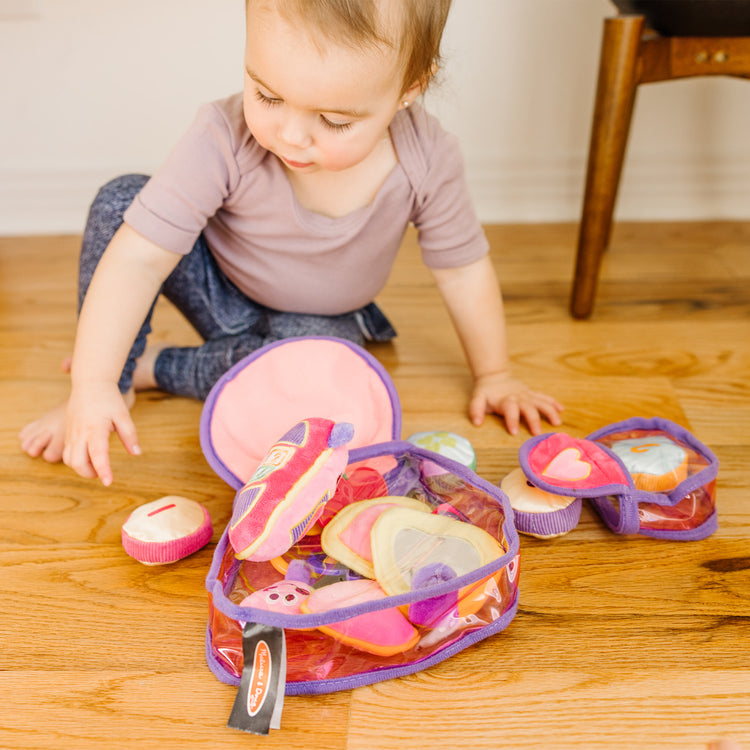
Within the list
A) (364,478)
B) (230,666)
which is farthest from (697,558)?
(230,666)

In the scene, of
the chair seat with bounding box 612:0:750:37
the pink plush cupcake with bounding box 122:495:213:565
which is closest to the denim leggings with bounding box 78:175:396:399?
the pink plush cupcake with bounding box 122:495:213:565

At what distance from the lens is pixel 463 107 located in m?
1.37

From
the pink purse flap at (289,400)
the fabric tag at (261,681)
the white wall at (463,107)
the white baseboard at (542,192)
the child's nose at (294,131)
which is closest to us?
the fabric tag at (261,681)

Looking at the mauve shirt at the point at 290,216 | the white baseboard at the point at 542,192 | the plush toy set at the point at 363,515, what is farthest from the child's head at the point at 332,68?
the white baseboard at the point at 542,192

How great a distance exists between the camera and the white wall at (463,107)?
50.9 inches

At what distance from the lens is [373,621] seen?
1.87 ft

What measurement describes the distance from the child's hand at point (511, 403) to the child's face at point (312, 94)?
33 cm

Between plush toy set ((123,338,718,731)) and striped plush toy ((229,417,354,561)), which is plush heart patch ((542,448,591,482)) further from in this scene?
striped plush toy ((229,417,354,561))

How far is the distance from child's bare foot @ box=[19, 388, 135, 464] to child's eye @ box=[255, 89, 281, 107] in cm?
42

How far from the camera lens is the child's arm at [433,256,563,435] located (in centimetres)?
89

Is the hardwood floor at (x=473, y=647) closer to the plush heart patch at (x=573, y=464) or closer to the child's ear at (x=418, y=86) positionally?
the plush heart patch at (x=573, y=464)

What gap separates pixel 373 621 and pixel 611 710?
0.18m

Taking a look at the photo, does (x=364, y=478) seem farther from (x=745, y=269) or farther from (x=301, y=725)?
(x=745, y=269)

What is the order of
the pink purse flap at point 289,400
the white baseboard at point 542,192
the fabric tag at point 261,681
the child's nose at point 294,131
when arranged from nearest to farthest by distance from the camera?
the fabric tag at point 261,681, the child's nose at point 294,131, the pink purse flap at point 289,400, the white baseboard at point 542,192
